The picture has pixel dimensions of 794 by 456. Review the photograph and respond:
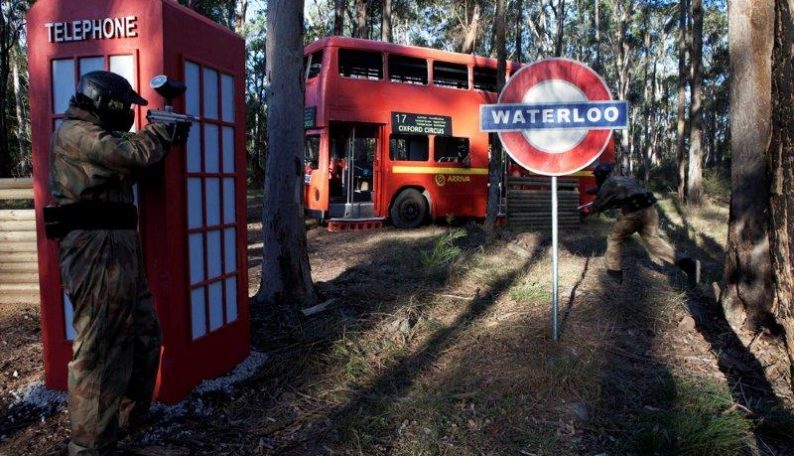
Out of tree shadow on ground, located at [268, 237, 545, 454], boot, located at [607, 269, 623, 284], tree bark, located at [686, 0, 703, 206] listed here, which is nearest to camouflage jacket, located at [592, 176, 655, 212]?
boot, located at [607, 269, 623, 284]

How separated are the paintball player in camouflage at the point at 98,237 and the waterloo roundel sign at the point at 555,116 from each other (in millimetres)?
2178

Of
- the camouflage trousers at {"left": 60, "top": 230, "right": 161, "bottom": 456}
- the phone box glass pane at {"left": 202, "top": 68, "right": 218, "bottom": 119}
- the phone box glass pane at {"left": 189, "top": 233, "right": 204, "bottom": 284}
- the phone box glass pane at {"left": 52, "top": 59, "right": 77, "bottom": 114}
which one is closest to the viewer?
the camouflage trousers at {"left": 60, "top": 230, "right": 161, "bottom": 456}

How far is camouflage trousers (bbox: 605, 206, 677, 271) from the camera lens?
21.6 ft

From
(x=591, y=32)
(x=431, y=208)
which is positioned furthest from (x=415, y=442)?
(x=591, y=32)

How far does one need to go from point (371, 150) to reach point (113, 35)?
33.4 feet

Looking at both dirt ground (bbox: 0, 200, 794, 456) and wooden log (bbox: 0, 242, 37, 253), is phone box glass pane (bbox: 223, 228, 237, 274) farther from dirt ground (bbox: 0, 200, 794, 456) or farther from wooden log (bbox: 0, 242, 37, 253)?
wooden log (bbox: 0, 242, 37, 253)

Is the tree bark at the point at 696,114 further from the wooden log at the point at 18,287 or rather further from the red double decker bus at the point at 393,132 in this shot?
the wooden log at the point at 18,287

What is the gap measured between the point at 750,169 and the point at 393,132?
7962mm

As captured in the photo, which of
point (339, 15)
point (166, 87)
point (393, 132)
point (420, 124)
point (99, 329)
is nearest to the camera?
point (99, 329)

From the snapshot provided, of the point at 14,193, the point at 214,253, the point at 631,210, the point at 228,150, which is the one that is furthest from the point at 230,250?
the point at 631,210

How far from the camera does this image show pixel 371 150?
13484mm

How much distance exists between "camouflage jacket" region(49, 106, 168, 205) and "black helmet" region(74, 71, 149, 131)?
48 millimetres

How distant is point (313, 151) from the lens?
1237 cm

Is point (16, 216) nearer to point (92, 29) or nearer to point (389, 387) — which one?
point (92, 29)
